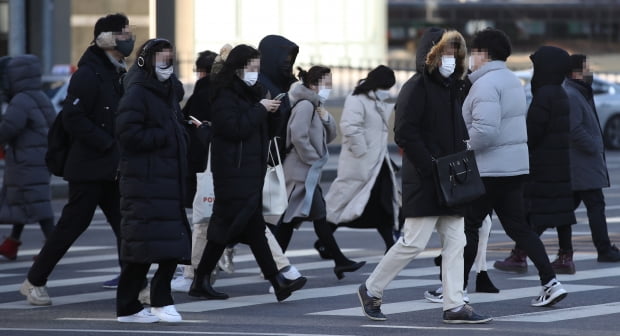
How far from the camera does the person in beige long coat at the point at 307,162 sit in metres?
11.5

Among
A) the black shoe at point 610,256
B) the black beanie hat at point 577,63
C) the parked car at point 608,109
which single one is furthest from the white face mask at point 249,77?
the parked car at point 608,109

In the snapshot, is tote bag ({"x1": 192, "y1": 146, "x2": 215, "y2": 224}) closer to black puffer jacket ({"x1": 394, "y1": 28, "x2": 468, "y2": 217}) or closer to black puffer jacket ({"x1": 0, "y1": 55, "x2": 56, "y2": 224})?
black puffer jacket ({"x1": 394, "y1": 28, "x2": 468, "y2": 217})

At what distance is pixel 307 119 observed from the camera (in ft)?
37.8

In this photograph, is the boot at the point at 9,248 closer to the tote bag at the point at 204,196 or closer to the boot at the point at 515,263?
the tote bag at the point at 204,196

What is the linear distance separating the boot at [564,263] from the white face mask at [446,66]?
9.76ft

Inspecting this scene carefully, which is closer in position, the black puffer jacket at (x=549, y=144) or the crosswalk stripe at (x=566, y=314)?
the crosswalk stripe at (x=566, y=314)

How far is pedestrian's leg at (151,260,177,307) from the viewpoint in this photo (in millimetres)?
9102

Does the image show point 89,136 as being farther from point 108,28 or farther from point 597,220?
point 597,220

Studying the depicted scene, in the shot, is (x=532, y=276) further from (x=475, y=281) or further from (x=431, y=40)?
(x=431, y=40)

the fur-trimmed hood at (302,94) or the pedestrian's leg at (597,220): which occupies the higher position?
the fur-trimmed hood at (302,94)

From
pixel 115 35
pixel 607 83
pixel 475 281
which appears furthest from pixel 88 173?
pixel 607 83

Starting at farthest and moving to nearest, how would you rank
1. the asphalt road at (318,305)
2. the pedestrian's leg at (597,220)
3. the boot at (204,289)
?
1. the pedestrian's leg at (597,220)
2. the boot at (204,289)
3. the asphalt road at (318,305)

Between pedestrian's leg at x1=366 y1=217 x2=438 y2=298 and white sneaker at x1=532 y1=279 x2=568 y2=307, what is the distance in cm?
102

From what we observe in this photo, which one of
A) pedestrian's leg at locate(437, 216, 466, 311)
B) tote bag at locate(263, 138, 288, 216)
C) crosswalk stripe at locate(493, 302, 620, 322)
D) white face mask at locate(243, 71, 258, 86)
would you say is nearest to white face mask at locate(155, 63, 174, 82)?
white face mask at locate(243, 71, 258, 86)
